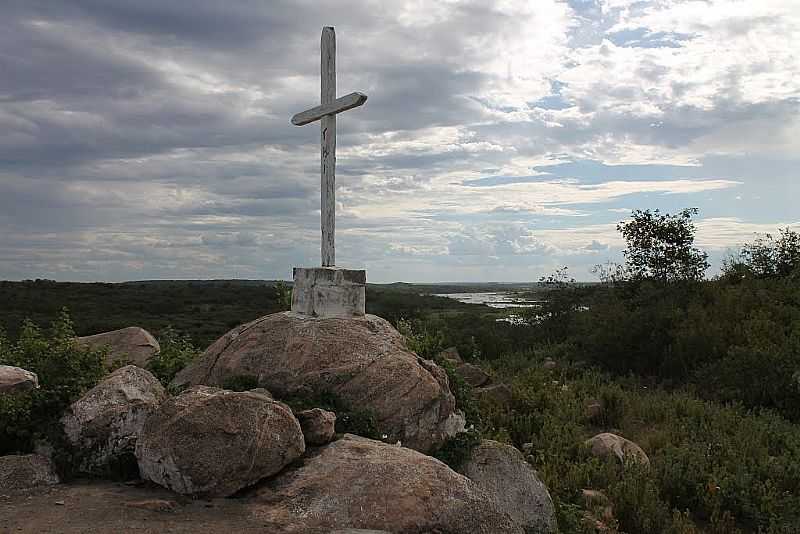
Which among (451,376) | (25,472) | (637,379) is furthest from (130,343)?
(637,379)

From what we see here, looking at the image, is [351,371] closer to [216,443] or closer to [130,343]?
[216,443]

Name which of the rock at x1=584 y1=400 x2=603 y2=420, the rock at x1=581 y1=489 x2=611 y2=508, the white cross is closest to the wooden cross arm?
the white cross

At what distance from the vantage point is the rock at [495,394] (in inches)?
532

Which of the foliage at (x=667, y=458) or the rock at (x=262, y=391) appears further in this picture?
the foliage at (x=667, y=458)

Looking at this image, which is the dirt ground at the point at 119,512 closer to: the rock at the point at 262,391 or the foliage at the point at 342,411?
the rock at the point at 262,391

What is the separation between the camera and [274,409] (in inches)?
258

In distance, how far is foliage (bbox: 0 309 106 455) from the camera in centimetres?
729

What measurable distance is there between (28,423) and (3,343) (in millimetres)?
4231

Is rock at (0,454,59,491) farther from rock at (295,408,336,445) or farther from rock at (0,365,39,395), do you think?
rock at (295,408,336,445)

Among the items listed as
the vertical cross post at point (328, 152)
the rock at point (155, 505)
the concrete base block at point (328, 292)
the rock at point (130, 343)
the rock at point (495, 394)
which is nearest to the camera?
the rock at point (155, 505)

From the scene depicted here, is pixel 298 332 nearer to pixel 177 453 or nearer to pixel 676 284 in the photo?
pixel 177 453

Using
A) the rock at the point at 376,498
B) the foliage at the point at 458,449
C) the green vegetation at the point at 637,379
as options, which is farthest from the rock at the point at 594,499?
the rock at the point at 376,498

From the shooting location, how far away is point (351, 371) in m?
7.99

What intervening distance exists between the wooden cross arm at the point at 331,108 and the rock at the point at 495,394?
6476 mm
